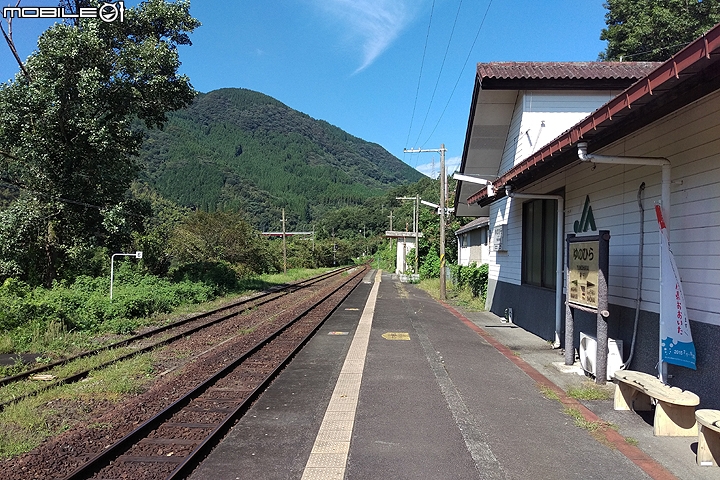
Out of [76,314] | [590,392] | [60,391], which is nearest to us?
[590,392]

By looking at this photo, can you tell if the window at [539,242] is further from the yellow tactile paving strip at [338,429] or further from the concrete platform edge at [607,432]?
the yellow tactile paving strip at [338,429]

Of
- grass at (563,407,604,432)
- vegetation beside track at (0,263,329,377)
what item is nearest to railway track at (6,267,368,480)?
vegetation beside track at (0,263,329,377)

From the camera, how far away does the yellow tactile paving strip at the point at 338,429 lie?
14.3ft

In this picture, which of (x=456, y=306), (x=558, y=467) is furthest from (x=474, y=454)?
(x=456, y=306)

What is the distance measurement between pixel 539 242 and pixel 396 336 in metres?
3.78

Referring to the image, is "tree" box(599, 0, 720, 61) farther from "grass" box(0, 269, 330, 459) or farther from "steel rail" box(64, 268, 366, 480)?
"grass" box(0, 269, 330, 459)

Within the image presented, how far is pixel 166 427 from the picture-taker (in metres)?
5.64

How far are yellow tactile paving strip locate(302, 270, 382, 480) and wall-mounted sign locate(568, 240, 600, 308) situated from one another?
3.42 m

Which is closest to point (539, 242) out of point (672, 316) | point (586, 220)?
point (586, 220)

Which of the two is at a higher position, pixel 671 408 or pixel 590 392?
pixel 671 408

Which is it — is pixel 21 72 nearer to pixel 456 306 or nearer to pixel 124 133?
pixel 124 133

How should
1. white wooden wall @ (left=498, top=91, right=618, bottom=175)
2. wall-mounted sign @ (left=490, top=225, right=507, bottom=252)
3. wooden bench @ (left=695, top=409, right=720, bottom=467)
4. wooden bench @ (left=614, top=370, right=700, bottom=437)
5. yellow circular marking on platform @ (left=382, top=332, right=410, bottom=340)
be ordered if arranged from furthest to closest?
wall-mounted sign @ (left=490, top=225, right=507, bottom=252)
white wooden wall @ (left=498, top=91, right=618, bottom=175)
yellow circular marking on platform @ (left=382, top=332, right=410, bottom=340)
wooden bench @ (left=614, top=370, right=700, bottom=437)
wooden bench @ (left=695, top=409, right=720, bottom=467)

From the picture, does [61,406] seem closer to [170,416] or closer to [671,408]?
[170,416]

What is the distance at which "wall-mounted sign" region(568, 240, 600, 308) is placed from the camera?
6.97 meters
